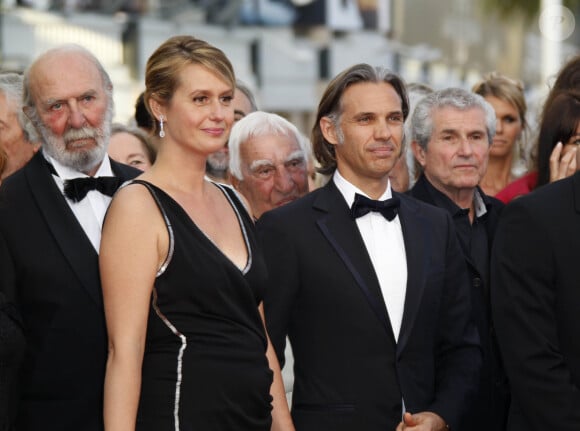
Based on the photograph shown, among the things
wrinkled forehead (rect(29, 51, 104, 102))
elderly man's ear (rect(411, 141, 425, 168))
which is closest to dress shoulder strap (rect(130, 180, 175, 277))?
wrinkled forehead (rect(29, 51, 104, 102))

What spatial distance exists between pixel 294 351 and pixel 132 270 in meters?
0.80

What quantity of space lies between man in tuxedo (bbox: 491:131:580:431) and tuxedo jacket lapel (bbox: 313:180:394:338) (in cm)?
47

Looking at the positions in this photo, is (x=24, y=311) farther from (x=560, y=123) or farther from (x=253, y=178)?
(x=560, y=123)

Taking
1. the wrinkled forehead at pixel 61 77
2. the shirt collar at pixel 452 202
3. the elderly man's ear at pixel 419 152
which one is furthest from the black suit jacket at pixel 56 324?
the elderly man's ear at pixel 419 152

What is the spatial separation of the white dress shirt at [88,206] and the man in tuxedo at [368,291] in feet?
1.81

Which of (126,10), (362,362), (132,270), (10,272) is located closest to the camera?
(132,270)

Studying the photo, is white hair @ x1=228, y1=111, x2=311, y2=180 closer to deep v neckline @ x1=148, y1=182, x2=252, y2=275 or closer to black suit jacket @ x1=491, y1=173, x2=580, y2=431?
deep v neckline @ x1=148, y1=182, x2=252, y2=275

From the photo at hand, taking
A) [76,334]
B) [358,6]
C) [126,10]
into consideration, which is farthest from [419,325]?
[358,6]

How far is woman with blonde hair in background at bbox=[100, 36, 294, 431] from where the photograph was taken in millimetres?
3211

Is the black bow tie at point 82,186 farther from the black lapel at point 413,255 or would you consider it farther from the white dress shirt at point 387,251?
the black lapel at point 413,255

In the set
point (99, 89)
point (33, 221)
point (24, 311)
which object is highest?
point (99, 89)

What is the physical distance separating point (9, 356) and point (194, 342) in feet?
1.71

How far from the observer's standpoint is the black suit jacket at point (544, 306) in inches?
131

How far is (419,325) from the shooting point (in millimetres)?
3740
